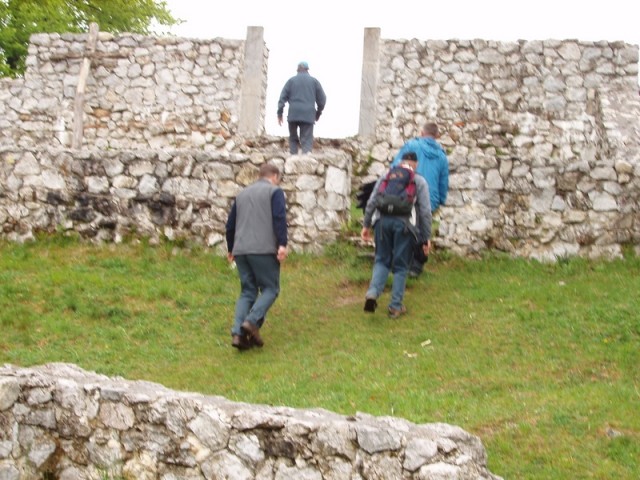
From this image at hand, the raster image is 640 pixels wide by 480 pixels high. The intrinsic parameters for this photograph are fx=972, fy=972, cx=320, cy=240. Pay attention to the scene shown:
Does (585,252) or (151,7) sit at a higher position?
(151,7)

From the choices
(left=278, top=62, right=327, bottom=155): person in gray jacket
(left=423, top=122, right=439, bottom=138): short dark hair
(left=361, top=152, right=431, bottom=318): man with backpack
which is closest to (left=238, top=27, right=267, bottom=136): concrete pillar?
(left=278, top=62, right=327, bottom=155): person in gray jacket

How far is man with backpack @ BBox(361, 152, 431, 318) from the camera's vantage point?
29.1 feet

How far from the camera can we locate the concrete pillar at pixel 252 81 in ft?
50.2

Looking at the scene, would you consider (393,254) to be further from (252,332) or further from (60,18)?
(60,18)

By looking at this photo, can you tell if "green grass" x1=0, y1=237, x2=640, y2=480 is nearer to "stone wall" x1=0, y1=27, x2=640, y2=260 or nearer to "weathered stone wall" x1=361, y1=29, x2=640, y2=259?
"stone wall" x1=0, y1=27, x2=640, y2=260

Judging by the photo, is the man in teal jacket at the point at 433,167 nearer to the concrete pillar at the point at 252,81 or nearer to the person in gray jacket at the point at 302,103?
the person in gray jacket at the point at 302,103

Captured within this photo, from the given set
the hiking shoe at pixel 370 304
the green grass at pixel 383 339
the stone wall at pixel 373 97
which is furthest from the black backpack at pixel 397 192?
the stone wall at pixel 373 97

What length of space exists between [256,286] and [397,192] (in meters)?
1.61

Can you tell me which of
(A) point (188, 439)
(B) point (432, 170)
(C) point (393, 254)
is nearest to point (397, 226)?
(C) point (393, 254)

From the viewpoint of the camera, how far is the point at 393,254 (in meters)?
9.00

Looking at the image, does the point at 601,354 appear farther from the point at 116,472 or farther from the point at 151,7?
the point at 151,7

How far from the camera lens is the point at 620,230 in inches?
423

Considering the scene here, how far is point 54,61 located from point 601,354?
1121 cm

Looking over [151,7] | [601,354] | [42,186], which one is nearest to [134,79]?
[42,186]
